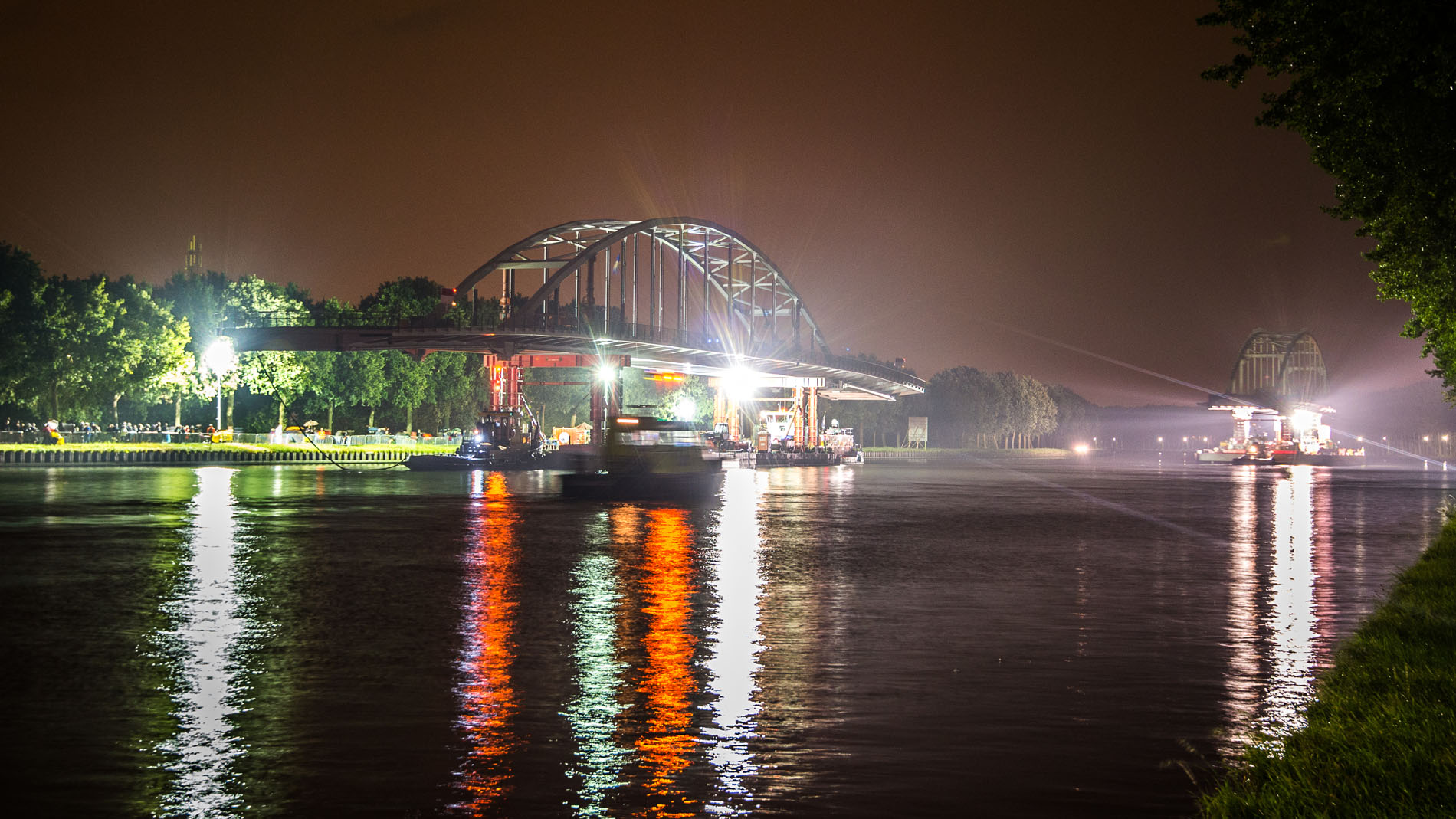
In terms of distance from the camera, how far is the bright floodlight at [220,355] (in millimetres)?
97812

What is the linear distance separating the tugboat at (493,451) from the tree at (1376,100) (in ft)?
218

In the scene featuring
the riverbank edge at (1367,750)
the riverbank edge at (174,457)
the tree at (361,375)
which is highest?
the tree at (361,375)

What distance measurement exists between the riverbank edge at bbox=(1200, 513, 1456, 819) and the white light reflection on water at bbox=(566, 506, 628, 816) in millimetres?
3682

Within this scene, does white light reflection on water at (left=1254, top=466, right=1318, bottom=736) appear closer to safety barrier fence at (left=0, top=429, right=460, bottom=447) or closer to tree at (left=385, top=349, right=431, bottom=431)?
safety barrier fence at (left=0, top=429, right=460, bottom=447)

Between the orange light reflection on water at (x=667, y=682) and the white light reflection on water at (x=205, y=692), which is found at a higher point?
the orange light reflection on water at (x=667, y=682)

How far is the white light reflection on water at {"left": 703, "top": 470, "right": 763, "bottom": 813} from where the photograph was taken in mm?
8977

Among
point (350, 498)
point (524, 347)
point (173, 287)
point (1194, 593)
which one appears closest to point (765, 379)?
point (524, 347)

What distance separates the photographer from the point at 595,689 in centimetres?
1182

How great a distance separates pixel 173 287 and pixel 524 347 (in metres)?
66.2

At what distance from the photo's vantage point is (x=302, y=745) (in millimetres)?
9562

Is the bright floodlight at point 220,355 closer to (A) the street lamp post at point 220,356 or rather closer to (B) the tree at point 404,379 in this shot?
(A) the street lamp post at point 220,356

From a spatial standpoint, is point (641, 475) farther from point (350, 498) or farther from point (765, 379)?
point (765, 379)

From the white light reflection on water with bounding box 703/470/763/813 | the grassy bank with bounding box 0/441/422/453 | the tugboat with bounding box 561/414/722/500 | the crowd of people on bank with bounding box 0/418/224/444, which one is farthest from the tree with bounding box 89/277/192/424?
the white light reflection on water with bounding box 703/470/763/813

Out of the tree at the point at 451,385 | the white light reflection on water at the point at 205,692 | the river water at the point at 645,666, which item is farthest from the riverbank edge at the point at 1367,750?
the tree at the point at 451,385
